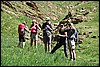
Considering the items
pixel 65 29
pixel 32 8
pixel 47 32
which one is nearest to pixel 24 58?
pixel 65 29

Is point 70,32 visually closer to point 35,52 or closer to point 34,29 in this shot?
point 35,52

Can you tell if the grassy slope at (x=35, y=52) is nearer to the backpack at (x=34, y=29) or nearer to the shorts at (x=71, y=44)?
the shorts at (x=71, y=44)

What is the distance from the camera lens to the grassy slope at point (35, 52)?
12105 millimetres

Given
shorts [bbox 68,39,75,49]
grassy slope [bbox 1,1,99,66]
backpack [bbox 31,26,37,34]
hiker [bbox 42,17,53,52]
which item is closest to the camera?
grassy slope [bbox 1,1,99,66]

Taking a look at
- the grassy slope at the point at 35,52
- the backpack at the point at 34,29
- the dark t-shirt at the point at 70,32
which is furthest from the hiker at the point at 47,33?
the dark t-shirt at the point at 70,32

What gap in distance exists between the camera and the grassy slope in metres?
12.1

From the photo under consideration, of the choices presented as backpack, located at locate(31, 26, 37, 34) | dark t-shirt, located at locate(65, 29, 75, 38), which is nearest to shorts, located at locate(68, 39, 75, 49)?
dark t-shirt, located at locate(65, 29, 75, 38)

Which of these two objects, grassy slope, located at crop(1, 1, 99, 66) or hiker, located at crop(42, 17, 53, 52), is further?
hiker, located at crop(42, 17, 53, 52)

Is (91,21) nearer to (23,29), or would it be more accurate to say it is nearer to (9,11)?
(9,11)

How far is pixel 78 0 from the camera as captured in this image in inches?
2100

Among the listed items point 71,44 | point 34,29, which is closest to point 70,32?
point 71,44

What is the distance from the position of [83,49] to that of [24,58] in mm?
8005

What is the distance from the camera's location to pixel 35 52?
615 inches

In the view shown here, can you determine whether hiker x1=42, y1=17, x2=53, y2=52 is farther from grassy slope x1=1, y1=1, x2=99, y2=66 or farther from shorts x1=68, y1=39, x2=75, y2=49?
shorts x1=68, y1=39, x2=75, y2=49
